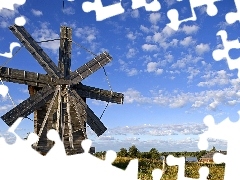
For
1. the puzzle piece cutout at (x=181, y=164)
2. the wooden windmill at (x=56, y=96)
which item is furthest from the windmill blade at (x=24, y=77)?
the puzzle piece cutout at (x=181, y=164)

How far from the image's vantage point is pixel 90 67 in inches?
640

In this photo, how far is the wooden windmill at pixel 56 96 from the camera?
47.4 feet

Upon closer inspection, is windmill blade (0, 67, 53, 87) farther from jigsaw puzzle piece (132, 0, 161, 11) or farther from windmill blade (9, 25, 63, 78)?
jigsaw puzzle piece (132, 0, 161, 11)

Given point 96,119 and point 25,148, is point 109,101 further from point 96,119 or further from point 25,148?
point 25,148

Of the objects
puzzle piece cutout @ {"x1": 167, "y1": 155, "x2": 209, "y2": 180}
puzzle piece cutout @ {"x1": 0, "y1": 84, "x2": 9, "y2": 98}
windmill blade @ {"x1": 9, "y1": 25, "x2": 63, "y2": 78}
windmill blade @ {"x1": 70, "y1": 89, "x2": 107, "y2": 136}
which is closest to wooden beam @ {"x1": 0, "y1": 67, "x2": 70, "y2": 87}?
windmill blade @ {"x1": 9, "y1": 25, "x2": 63, "y2": 78}

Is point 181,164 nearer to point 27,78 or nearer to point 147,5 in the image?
point 147,5

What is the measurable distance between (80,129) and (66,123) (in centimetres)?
80

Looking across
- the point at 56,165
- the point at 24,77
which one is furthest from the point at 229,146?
the point at 24,77

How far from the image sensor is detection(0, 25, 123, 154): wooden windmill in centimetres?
1445

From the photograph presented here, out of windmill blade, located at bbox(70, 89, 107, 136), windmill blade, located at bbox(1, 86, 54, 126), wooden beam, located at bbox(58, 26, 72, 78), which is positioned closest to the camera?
windmill blade, located at bbox(1, 86, 54, 126)

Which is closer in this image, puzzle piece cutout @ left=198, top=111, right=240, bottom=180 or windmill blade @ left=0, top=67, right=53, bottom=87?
puzzle piece cutout @ left=198, top=111, right=240, bottom=180

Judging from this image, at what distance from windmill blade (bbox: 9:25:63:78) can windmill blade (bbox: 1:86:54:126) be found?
0.69 meters

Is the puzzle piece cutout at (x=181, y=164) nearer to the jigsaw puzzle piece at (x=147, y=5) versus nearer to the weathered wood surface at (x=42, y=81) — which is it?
the jigsaw puzzle piece at (x=147, y=5)

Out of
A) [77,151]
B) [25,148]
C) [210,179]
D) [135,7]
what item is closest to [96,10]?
→ [135,7]
